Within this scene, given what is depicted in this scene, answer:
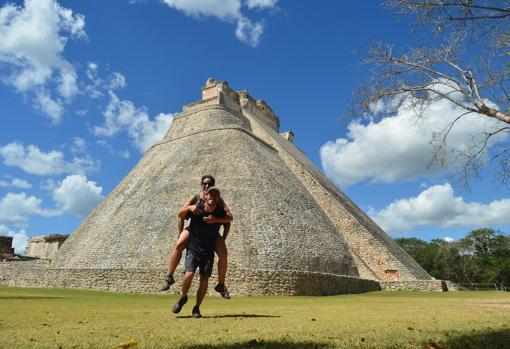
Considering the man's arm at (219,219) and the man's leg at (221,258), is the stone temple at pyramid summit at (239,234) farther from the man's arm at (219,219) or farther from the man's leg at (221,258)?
the man's arm at (219,219)

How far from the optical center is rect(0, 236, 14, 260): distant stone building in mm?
38938

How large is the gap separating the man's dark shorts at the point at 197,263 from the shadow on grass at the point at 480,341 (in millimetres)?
3732

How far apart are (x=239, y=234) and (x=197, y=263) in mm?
15846

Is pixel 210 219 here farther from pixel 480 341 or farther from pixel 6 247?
pixel 6 247

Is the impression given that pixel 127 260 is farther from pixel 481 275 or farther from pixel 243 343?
pixel 481 275

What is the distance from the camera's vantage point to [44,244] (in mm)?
44344

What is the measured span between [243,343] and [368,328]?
2002 millimetres

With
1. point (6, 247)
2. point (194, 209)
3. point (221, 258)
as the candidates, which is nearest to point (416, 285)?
point (221, 258)

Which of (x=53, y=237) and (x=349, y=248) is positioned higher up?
(x=53, y=237)

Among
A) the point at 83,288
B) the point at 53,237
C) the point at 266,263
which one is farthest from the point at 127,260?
the point at 53,237

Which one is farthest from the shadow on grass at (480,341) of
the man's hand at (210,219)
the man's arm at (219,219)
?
the man's hand at (210,219)

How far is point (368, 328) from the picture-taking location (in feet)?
17.1

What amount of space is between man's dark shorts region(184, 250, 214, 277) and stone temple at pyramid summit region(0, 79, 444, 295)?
1335cm

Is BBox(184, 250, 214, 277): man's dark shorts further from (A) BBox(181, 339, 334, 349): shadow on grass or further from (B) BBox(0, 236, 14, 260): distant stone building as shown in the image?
(B) BBox(0, 236, 14, 260): distant stone building
